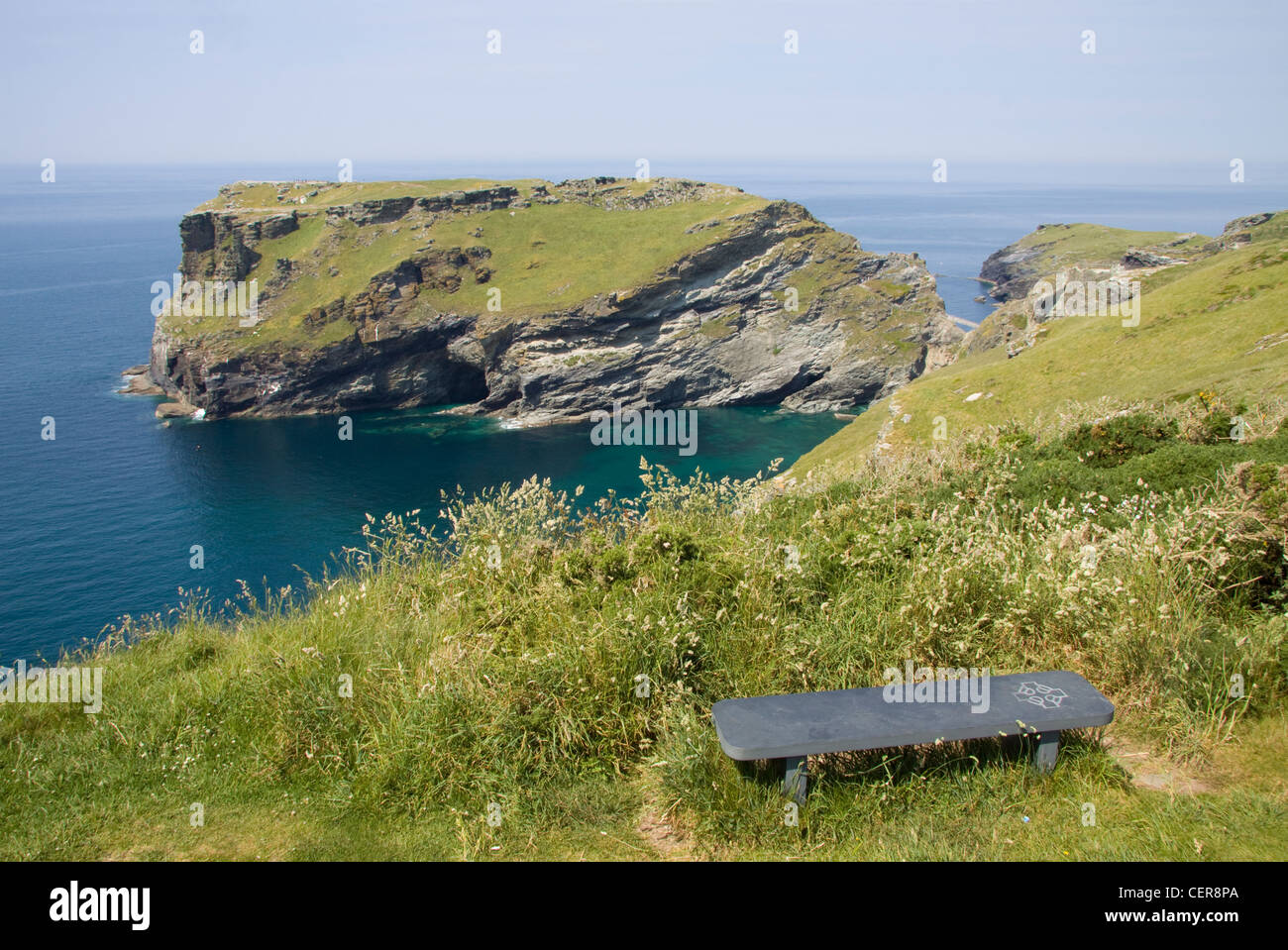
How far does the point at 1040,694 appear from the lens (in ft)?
18.6

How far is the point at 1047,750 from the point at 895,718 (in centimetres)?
110

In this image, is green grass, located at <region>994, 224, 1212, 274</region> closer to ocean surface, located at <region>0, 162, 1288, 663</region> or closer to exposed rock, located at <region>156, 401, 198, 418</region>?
ocean surface, located at <region>0, 162, 1288, 663</region>

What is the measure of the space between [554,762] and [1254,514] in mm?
6856

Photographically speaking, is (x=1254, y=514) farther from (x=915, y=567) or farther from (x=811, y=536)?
(x=811, y=536)

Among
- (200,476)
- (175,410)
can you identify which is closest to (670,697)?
(200,476)

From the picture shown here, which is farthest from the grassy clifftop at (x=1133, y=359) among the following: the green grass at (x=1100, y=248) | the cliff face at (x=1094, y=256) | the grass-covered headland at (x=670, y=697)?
the green grass at (x=1100, y=248)

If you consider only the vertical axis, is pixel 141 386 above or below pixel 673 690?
above

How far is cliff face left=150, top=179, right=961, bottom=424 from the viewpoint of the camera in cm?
10162

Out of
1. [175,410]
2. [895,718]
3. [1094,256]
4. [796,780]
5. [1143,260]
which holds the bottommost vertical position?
[175,410]

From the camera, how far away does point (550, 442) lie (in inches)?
3600

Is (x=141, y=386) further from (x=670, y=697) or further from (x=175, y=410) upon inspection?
(x=670, y=697)

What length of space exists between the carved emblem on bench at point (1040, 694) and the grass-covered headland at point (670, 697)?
397 millimetres
